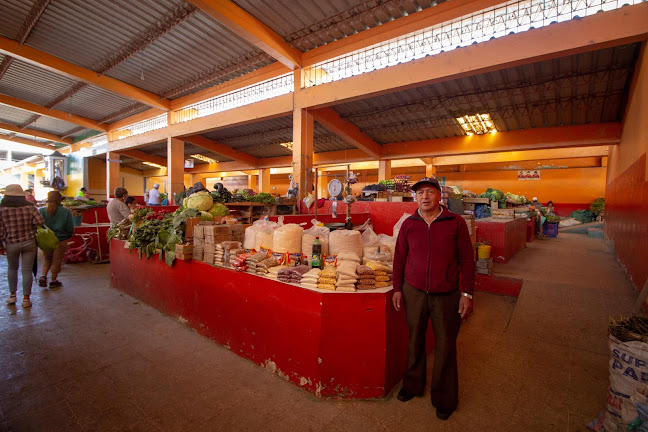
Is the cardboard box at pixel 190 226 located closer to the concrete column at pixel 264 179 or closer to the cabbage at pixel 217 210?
the cabbage at pixel 217 210

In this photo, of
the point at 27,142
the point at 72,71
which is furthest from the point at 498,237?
the point at 27,142

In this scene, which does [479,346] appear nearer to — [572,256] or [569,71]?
[572,256]

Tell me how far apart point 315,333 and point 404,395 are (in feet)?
2.72

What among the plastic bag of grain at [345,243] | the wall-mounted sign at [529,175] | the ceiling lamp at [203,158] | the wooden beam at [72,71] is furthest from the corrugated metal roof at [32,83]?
the wall-mounted sign at [529,175]

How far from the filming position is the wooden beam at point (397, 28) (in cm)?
591

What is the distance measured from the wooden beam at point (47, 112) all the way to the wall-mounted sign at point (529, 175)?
23136 millimetres

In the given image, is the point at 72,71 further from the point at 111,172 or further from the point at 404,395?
the point at 404,395

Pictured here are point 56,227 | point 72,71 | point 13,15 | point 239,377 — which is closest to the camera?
point 239,377

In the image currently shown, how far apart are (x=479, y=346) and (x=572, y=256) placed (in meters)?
5.68

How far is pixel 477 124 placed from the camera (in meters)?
11.0

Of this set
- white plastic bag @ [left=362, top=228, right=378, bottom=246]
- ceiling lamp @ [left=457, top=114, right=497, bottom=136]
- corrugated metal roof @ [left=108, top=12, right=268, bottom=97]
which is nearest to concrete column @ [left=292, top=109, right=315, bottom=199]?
corrugated metal roof @ [left=108, top=12, right=268, bottom=97]

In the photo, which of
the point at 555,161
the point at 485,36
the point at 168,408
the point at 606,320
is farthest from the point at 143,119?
the point at 555,161

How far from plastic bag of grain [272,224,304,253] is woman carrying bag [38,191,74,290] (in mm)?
4709

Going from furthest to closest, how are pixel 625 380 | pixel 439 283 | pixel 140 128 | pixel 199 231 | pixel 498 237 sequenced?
pixel 140 128
pixel 498 237
pixel 199 231
pixel 439 283
pixel 625 380
